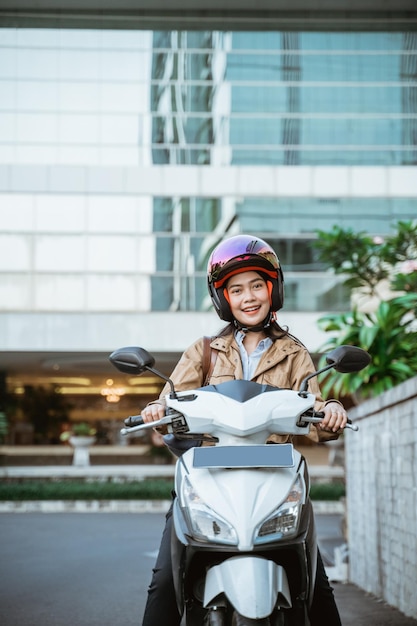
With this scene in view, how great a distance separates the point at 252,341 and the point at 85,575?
6.11m

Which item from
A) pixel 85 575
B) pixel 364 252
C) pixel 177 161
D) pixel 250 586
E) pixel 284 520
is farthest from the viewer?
pixel 177 161

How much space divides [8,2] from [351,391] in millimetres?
24305

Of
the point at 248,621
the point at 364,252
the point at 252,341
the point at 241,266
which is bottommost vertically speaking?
the point at 248,621

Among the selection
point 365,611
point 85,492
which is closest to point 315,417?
point 365,611

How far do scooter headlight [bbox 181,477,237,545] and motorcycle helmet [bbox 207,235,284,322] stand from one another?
3.00 ft

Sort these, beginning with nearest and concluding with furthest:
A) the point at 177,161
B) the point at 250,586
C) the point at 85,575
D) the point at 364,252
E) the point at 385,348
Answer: the point at 250,586
the point at 85,575
the point at 385,348
the point at 364,252
the point at 177,161

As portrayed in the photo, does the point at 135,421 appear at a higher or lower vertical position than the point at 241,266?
lower

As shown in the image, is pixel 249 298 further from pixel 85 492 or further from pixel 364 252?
pixel 85 492

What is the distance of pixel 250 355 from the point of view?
3363 mm

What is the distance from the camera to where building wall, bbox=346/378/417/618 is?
19.1 ft

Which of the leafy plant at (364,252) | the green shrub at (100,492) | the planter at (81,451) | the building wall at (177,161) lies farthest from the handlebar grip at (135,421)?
the planter at (81,451)

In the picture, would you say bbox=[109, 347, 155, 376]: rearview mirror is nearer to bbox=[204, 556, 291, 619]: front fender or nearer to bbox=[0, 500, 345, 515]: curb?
bbox=[204, 556, 291, 619]: front fender

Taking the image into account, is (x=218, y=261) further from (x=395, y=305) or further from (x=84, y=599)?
(x=395, y=305)

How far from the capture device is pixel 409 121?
2977 cm
